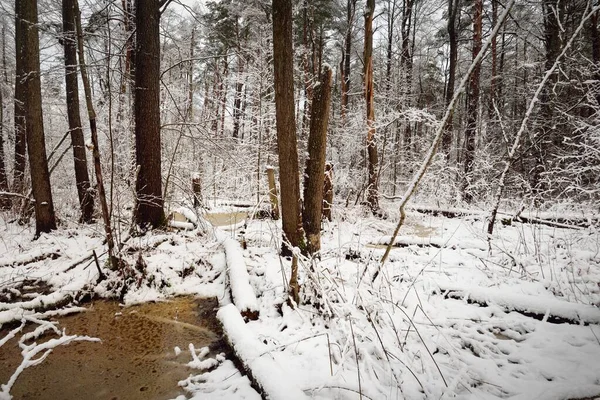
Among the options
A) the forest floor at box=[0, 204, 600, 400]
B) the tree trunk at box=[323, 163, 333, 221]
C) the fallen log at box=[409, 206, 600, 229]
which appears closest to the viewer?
the forest floor at box=[0, 204, 600, 400]

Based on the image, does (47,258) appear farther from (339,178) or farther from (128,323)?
(339,178)

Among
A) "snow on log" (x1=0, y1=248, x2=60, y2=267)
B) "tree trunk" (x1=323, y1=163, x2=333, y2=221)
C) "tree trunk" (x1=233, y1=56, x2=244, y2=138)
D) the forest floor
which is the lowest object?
the forest floor

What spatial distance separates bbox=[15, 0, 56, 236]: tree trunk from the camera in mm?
5477

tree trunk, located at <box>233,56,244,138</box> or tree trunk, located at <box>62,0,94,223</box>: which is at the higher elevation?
tree trunk, located at <box>233,56,244,138</box>

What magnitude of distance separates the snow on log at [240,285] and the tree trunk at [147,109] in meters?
1.86

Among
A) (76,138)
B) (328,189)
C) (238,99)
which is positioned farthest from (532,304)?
(238,99)

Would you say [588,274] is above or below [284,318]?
above

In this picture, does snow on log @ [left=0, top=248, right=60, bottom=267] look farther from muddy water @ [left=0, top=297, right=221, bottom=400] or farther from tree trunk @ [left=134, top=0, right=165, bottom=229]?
muddy water @ [left=0, top=297, right=221, bottom=400]

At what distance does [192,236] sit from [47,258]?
2.04m

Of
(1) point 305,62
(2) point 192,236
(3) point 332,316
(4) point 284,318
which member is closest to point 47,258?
(2) point 192,236

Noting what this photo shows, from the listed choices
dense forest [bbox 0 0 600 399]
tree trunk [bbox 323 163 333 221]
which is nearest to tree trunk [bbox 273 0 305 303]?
dense forest [bbox 0 0 600 399]

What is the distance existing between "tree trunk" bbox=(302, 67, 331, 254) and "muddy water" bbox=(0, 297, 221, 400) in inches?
64.0

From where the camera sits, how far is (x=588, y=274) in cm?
358

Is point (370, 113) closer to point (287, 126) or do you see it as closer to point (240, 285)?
point (287, 126)
